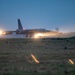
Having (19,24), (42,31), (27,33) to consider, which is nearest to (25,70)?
(27,33)

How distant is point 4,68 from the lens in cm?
1570

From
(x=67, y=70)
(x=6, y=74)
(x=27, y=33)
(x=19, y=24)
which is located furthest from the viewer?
(x=19, y=24)

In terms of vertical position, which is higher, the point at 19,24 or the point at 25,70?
the point at 19,24

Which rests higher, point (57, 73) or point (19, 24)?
point (19, 24)

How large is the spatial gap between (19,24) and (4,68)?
10378 cm

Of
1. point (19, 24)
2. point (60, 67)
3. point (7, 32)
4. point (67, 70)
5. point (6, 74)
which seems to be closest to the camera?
point (6, 74)

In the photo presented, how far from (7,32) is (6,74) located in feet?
291

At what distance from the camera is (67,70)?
14617mm

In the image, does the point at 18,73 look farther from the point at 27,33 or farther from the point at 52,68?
the point at 27,33

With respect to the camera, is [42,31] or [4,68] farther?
[42,31]

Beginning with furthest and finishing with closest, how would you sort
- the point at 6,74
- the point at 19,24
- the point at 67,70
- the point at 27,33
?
the point at 19,24
the point at 27,33
the point at 67,70
the point at 6,74

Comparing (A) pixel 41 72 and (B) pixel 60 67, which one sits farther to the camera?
(B) pixel 60 67

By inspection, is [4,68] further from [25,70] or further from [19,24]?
[19,24]

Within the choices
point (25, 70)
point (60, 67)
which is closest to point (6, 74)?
point (25, 70)
